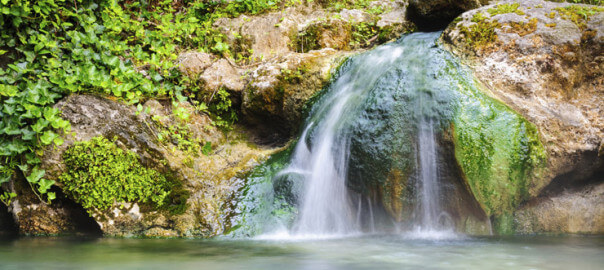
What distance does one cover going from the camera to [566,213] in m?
3.86

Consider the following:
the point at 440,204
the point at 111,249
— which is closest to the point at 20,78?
the point at 111,249

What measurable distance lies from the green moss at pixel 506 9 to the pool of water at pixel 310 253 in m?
2.48

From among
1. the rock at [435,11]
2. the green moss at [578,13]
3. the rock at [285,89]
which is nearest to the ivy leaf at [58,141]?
the rock at [285,89]

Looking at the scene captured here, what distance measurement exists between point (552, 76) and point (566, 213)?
1.39 m

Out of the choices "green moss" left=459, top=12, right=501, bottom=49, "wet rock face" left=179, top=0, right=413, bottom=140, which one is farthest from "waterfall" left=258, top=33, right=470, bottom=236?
"wet rock face" left=179, top=0, right=413, bottom=140

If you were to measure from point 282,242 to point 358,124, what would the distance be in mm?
1451

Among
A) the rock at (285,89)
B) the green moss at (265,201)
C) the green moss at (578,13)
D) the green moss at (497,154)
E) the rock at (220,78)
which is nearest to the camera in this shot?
the green moss at (497,154)

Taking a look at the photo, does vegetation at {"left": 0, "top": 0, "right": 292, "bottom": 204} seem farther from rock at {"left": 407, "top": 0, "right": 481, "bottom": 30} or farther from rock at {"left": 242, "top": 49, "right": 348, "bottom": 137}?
rock at {"left": 407, "top": 0, "right": 481, "bottom": 30}

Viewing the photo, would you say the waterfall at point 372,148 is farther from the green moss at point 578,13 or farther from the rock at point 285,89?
the green moss at point 578,13

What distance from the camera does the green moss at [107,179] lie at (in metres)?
3.74

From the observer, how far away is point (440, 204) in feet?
12.4

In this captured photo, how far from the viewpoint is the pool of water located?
2.51 meters

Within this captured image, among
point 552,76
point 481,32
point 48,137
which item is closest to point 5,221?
point 48,137

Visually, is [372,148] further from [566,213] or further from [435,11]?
[435,11]
